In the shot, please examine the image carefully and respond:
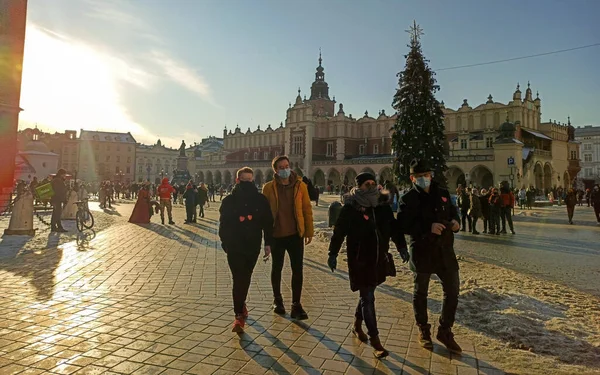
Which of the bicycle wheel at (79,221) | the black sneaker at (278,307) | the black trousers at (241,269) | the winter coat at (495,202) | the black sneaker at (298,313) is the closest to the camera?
the black trousers at (241,269)

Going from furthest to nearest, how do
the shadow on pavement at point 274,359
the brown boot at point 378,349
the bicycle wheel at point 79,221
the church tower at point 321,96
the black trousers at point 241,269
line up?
the church tower at point 321,96 < the bicycle wheel at point 79,221 < the black trousers at point 241,269 < the brown boot at point 378,349 < the shadow on pavement at point 274,359

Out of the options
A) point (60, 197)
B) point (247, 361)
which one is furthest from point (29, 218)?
point (247, 361)

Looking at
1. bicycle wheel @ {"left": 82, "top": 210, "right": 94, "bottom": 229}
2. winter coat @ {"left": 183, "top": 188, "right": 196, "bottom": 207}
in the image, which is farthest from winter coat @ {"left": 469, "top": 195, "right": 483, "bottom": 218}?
bicycle wheel @ {"left": 82, "top": 210, "right": 94, "bottom": 229}

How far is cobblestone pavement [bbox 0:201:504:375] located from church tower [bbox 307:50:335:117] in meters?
66.5

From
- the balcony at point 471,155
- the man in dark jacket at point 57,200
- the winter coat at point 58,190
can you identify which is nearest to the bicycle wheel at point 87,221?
the man in dark jacket at point 57,200

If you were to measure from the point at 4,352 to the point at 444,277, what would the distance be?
4.11 metres

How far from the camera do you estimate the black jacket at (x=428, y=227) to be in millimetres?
3924

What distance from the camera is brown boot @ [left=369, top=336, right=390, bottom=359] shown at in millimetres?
3572

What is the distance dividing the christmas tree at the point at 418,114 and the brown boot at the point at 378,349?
17.2 m

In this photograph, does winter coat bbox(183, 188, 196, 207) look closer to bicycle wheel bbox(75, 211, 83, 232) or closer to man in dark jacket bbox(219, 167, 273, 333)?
bicycle wheel bbox(75, 211, 83, 232)

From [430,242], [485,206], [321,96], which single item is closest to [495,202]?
[485,206]

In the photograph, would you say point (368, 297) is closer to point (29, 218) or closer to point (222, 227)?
point (222, 227)

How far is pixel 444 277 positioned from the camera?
12.9 feet

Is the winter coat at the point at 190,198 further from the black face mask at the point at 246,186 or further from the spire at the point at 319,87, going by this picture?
the spire at the point at 319,87
